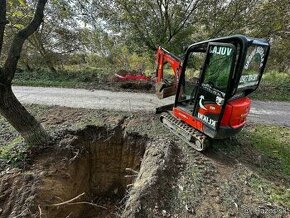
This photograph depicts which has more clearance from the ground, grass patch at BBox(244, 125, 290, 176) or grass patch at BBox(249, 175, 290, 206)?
grass patch at BBox(249, 175, 290, 206)

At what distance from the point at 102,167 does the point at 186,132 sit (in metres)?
2.19

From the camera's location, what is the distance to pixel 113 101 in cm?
758

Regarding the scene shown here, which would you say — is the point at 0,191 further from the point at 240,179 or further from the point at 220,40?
the point at 220,40

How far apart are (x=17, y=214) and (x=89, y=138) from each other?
7.36 feet

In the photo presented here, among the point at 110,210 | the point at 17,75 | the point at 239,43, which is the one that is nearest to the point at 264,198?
the point at 239,43

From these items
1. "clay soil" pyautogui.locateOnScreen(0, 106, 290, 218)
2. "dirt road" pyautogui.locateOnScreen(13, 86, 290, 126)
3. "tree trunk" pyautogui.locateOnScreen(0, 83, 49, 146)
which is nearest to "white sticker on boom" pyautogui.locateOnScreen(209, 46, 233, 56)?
"clay soil" pyautogui.locateOnScreen(0, 106, 290, 218)

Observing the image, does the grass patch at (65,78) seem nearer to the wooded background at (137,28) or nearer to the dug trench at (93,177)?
the wooded background at (137,28)

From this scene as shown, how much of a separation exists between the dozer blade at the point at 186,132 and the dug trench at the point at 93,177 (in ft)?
1.31

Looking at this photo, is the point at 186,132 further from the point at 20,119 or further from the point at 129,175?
the point at 20,119

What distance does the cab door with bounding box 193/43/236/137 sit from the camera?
3.86 metres

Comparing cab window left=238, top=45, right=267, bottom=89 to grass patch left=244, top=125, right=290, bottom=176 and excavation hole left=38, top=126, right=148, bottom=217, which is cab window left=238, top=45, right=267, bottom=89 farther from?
excavation hole left=38, top=126, right=148, bottom=217

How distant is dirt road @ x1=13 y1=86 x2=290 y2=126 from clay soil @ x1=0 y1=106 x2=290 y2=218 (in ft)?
2.63

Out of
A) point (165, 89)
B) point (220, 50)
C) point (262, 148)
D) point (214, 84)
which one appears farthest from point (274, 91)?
point (220, 50)

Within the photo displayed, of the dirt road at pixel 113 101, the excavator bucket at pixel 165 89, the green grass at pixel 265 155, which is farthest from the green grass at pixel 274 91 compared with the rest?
the excavator bucket at pixel 165 89
